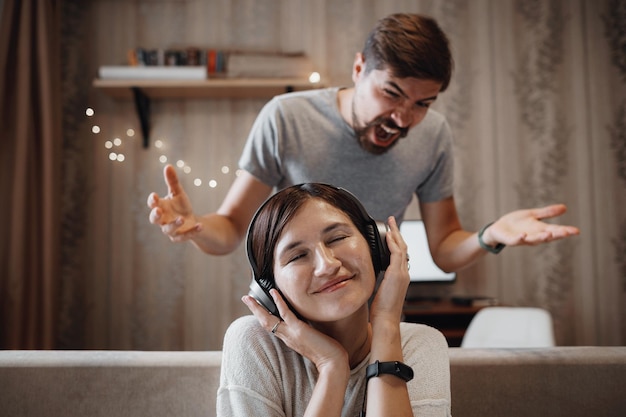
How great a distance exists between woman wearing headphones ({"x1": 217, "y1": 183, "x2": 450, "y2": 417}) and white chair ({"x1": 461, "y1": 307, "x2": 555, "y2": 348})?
5.64 ft

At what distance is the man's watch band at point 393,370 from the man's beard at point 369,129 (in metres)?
0.66

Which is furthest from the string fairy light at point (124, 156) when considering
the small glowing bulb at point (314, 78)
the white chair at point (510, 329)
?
the white chair at point (510, 329)

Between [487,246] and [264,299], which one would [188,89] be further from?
[264,299]

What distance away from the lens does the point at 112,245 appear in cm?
340

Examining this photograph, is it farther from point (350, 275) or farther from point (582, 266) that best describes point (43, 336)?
point (582, 266)

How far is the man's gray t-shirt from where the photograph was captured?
1.48 metres

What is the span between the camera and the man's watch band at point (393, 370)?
91 centimetres

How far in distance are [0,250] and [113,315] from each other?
2.78ft

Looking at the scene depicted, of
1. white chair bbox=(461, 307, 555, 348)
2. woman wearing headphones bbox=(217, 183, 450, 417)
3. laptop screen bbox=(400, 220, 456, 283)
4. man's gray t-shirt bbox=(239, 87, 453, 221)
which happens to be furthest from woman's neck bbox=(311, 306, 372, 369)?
laptop screen bbox=(400, 220, 456, 283)

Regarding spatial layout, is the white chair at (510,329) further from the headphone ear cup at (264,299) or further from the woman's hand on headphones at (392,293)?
the headphone ear cup at (264,299)

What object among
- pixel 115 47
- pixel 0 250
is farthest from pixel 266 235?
pixel 115 47

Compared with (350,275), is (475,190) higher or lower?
higher

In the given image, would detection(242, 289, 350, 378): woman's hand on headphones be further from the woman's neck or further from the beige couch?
the beige couch

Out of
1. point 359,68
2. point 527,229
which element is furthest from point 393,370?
point 359,68
